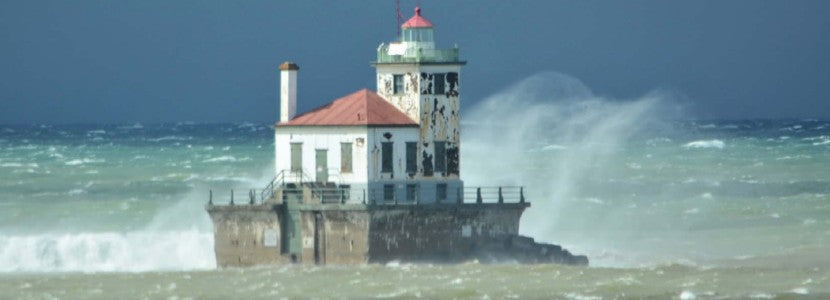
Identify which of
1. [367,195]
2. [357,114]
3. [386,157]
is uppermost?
[357,114]

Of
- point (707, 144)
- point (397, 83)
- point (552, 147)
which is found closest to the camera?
point (397, 83)

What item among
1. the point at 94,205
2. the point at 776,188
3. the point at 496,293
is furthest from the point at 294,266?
the point at 776,188

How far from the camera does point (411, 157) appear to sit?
203ft

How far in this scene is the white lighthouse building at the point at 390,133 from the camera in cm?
6122

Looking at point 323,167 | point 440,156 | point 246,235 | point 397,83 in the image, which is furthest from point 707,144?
point 246,235

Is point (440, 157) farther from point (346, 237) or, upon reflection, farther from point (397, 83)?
point (346, 237)

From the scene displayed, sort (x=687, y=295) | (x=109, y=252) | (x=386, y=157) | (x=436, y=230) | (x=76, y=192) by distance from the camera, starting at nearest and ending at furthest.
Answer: (x=687, y=295) → (x=436, y=230) → (x=386, y=157) → (x=109, y=252) → (x=76, y=192)

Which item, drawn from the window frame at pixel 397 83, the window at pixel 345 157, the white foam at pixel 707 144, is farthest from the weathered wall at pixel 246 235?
the white foam at pixel 707 144

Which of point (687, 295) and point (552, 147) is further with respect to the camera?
point (552, 147)

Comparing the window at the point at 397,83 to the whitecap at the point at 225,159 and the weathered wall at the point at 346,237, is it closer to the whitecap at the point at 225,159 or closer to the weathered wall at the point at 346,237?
the weathered wall at the point at 346,237

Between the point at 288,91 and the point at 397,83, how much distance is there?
104 inches

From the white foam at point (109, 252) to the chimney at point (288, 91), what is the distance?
490cm

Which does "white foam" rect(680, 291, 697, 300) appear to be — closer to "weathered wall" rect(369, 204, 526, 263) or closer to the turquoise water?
the turquoise water

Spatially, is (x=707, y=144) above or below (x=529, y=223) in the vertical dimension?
above
